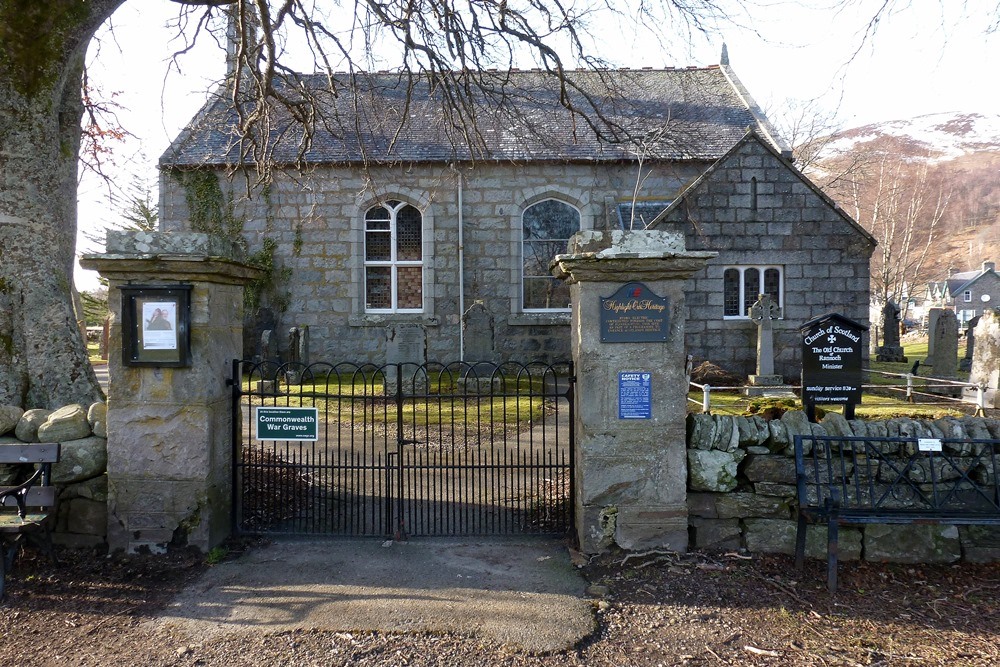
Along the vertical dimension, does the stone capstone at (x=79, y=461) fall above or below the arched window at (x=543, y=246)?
below

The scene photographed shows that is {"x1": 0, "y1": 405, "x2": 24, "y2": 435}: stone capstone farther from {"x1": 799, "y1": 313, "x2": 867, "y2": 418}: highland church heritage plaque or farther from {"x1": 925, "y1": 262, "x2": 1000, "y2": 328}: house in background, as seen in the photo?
{"x1": 925, "y1": 262, "x2": 1000, "y2": 328}: house in background

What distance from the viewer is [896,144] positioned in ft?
131

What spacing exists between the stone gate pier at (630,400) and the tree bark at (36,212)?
177 inches

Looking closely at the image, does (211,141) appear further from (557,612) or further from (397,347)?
(557,612)

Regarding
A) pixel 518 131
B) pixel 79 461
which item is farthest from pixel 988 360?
pixel 79 461

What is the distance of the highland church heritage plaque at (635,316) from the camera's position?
475cm

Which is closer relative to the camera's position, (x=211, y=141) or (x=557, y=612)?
(x=557, y=612)

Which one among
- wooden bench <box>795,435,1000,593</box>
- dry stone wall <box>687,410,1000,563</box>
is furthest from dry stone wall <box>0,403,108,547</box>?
wooden bench <box>795,435,1000,593</box>

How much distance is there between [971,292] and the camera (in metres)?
60.8

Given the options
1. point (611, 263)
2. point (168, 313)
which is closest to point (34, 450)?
point (168, 313)

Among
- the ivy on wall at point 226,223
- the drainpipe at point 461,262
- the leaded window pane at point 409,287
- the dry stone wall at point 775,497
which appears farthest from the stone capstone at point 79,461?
the leaded window pane at point 409,287

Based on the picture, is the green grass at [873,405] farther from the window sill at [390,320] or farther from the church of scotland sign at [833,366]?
the window sill at [390,320]

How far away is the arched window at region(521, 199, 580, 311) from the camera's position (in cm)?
1636

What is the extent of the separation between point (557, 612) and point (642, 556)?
98 centimetres
